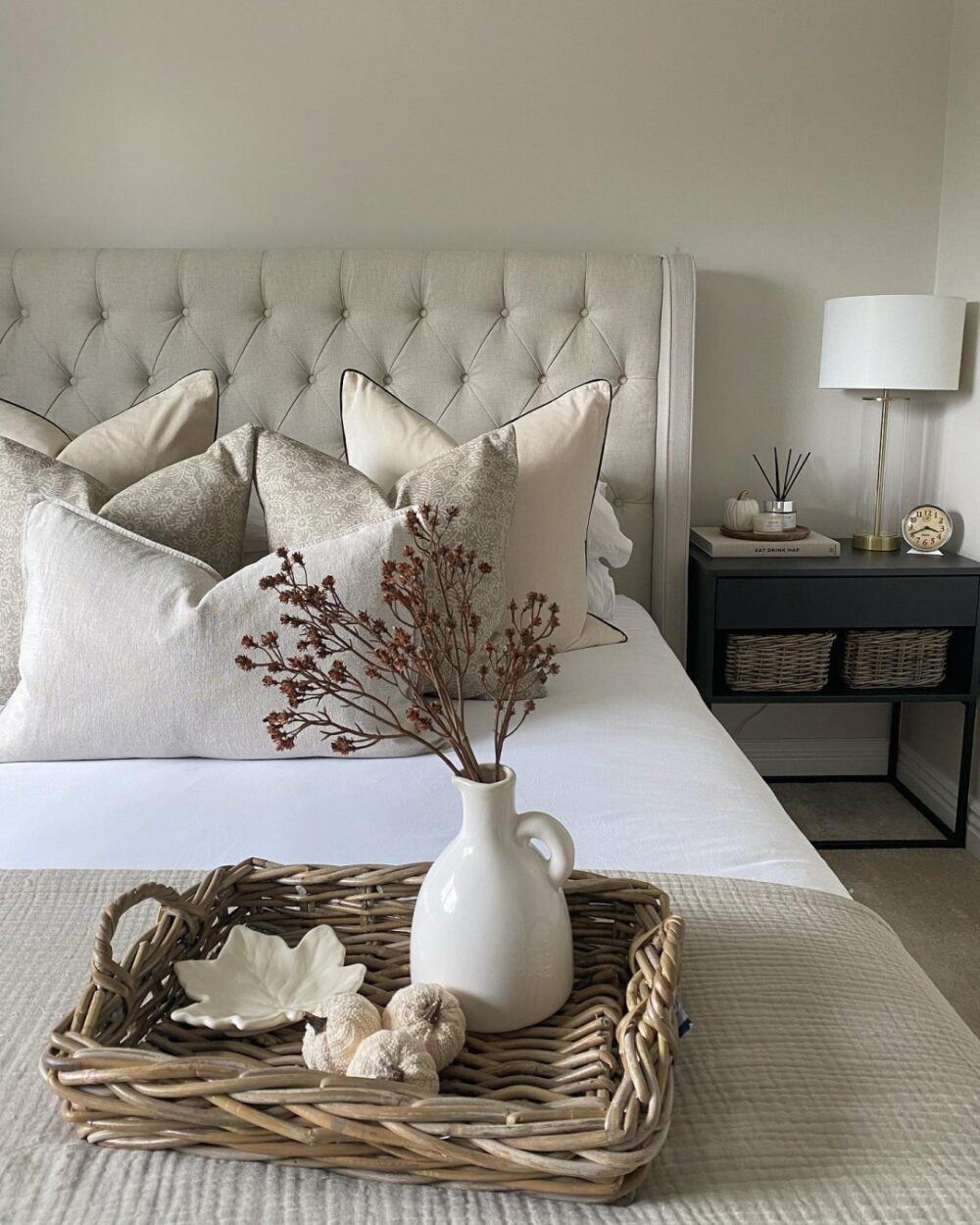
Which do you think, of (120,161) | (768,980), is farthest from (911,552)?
(120,161)

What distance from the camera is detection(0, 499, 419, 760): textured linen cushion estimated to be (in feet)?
4.59

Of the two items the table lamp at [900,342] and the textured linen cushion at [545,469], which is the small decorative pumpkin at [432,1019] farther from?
the table lamp at [900,342]

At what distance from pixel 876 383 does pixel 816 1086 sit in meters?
1.99

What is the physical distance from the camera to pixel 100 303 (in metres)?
2.42

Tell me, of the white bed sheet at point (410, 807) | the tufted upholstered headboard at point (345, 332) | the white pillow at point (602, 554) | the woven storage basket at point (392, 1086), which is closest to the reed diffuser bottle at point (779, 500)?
the tufted upholstered headboard at point (345, 332)

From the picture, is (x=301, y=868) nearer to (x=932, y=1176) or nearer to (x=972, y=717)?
(x=932, y=1176)

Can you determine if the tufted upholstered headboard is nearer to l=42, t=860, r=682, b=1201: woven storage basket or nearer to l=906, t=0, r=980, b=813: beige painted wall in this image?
l=906, t=0, r=980, b=813: beige painted wall

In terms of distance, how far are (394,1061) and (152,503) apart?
3.81 feet

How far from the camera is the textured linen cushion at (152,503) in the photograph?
159cm

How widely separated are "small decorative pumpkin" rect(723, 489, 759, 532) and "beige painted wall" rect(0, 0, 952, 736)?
43 cm

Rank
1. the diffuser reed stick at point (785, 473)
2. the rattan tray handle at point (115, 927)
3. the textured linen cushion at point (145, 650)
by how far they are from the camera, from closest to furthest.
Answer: the rattan tray handle at point (115, 927) < the textured linen cushion at point (145, 650) < the diffuser reed stick at point (785, 473)

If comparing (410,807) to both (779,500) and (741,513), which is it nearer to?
(741,513)

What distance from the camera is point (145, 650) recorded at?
1397 mm

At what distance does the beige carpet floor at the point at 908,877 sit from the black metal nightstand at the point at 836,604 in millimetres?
326
